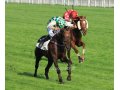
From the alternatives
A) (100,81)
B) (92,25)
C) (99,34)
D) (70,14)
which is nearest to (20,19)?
(92,25)

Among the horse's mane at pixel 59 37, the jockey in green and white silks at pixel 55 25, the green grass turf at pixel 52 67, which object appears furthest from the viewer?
the jockey in green and white silks at pixel 55 25

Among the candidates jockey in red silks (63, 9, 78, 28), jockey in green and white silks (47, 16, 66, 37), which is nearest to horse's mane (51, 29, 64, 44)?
jockey in green and white silks (47, 16, 66, 37)

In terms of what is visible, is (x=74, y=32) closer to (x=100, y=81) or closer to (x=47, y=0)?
(x=100, y=81)

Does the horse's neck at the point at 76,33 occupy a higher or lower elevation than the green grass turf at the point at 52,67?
higher

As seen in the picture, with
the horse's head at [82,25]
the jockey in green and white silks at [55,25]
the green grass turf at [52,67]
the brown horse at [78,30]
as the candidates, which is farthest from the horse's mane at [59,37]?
the horse's head at [82,25]

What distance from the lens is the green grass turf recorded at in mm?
15820

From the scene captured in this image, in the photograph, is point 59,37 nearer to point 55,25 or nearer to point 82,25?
point 55,25

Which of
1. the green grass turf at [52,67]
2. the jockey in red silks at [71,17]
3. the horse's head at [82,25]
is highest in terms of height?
the jockey in red silks at [71,17]

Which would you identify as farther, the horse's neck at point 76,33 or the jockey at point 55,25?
the horse's neck at point 76,33

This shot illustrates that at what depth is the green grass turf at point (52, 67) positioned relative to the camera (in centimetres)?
1582

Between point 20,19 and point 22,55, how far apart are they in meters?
18.5

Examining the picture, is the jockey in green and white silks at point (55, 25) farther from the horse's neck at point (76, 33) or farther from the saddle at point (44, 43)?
the horse's neck at point (76, 33)

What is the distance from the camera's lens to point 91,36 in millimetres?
30828

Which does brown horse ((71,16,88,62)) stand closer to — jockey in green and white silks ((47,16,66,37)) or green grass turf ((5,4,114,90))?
green grass turf ((5,4,114,90))
